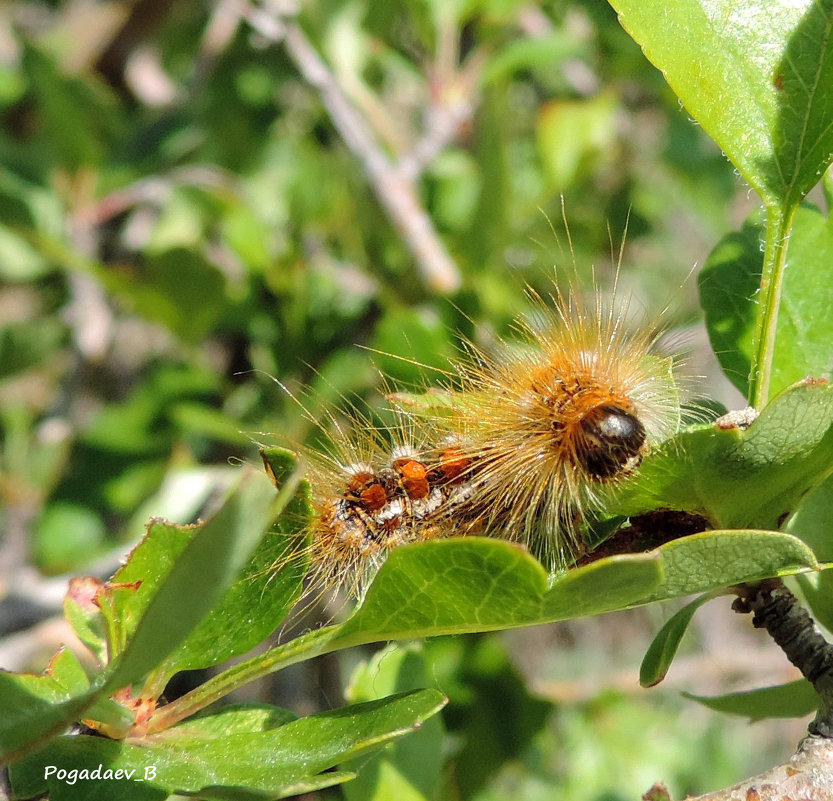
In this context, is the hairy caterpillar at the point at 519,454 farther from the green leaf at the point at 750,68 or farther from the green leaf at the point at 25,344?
the green leaf at the point at 25,344

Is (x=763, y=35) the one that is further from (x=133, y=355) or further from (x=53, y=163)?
(x=133, y=355)

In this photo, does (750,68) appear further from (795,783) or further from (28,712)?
(28,712)

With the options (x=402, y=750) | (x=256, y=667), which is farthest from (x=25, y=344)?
(x=256, y=667)

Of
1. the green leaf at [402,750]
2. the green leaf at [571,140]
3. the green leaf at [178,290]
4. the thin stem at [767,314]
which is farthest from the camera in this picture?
the green leaf at [571,140]

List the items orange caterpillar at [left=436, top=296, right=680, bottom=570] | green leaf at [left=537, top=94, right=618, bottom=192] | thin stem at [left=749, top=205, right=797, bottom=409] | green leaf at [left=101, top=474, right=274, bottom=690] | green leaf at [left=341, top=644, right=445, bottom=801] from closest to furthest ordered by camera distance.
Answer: green leaf at [left=101, top=474, right=274, bottom=690] → thin stem at [left=749, top=205, right=797, bottom=409] → orange caterpillar at [left=436, top=296, right=680, bottom=570] → green leaf at [left=341, top=644, right=445, bottom=801] → green leaf at [left=537, top=94, right=618, bottom=192]

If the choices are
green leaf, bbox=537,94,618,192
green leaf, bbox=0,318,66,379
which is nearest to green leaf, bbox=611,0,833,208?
green leaf, bbox=537,94,618,192

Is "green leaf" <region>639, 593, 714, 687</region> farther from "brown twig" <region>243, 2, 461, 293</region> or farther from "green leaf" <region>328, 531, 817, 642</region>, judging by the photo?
"brown twig" <region>243, 2, 461, 293</region>

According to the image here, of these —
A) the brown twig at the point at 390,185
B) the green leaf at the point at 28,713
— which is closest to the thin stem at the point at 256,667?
the green leaf at the point at 28,713
